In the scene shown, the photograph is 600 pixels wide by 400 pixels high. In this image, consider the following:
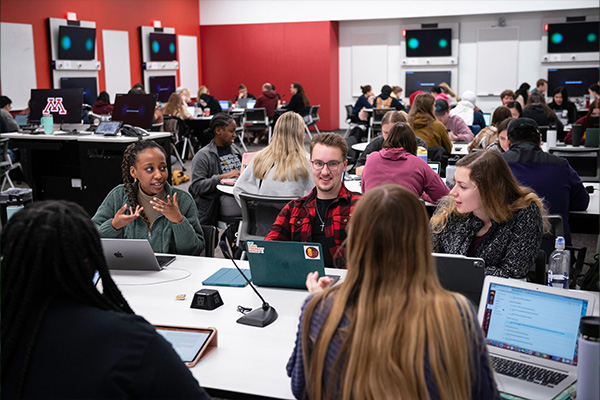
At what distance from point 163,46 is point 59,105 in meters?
7.18

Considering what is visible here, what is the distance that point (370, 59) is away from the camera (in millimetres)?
15266

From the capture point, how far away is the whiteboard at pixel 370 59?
1512cm

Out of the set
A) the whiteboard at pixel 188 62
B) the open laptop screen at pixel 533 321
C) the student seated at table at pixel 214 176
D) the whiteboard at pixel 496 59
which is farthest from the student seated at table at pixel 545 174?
the whiteboard at pixel 188 62

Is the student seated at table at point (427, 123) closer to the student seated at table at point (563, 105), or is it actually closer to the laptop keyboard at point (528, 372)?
the laptop keyboard at point (528, 372)

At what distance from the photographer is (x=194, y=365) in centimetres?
200

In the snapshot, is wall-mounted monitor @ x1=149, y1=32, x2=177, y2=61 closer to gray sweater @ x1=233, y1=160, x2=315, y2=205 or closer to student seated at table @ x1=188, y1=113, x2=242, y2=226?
student seated at table @ x1=188, y1=113, x2=242, y2=226

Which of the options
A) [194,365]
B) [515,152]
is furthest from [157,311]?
[515,152]

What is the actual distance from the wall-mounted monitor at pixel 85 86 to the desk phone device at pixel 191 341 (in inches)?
410

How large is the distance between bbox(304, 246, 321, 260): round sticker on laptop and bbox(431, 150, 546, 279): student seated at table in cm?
69

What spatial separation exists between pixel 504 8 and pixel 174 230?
40.6 ft

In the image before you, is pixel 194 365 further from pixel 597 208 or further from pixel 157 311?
pixel 597 208

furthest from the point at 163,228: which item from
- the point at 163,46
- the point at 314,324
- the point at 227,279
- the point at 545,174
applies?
the point at 163,46

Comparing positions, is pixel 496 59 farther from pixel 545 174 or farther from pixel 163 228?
pixel 163 228

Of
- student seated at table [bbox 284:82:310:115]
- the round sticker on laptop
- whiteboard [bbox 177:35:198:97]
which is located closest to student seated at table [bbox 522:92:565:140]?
student seated at table [bbox 284:82:310:115]
